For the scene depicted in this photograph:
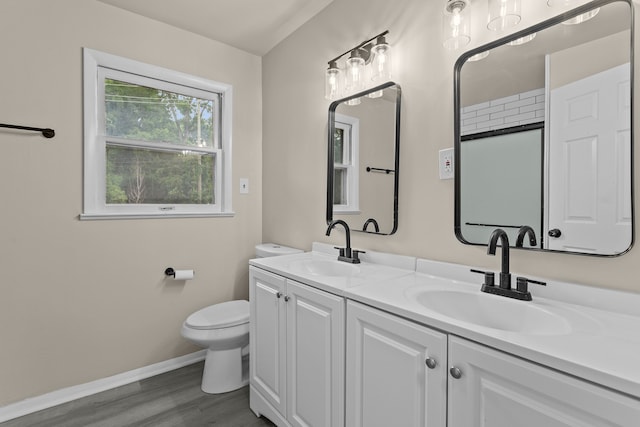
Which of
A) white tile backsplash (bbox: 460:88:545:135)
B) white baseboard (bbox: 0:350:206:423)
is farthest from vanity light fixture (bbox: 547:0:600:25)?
white baseboard (bbox: 0:350:206:423)

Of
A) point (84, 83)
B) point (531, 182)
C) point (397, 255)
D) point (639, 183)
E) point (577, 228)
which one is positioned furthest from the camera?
point (84, 83)

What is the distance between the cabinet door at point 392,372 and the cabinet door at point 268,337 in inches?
18.0

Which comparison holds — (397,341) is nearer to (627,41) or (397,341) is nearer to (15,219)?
(627,41)

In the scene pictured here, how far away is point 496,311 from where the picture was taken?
3.68ft

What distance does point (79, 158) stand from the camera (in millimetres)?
1945

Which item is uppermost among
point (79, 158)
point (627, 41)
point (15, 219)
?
point (627, 41)

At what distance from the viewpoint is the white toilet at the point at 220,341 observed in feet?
6.27

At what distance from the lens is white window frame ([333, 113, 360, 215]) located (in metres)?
1.91

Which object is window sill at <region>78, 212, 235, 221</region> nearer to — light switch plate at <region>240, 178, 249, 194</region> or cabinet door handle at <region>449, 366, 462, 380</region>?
light switch plate at <region>240, 178, 249, 194</region>

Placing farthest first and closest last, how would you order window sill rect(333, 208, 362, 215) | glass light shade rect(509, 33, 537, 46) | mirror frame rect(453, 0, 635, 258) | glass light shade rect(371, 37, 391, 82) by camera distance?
window sill rect(333, 208, 362, 215)
glass light shade rect(371, 37, 391, 82)
glass light shade rect(509, 33, 537, 46)
mirror frame rect(453, 0, 635, 258)

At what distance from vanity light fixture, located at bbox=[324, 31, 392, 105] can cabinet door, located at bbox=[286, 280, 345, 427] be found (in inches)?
45.7

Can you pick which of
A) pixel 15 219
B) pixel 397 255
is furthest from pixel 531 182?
pixel 15 219

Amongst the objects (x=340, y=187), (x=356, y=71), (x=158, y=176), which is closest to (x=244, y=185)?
(x=158, y=176)

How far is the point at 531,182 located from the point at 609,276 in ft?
1.25
